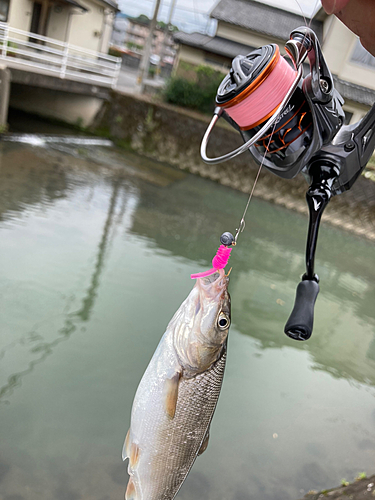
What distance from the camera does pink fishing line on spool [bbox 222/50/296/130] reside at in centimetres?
177

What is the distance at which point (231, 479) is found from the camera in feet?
11.7

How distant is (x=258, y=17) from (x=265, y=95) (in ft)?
67.2

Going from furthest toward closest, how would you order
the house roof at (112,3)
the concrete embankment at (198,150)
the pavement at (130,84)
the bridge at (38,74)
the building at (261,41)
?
the house roof at (112,3), the pavement at (130,84), the building at (261,41), the concrete embankment at (198,150), the bridge at (38,74)

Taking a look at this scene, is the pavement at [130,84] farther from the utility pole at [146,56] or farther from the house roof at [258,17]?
the house roof at [258,17]

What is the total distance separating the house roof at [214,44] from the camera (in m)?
18.7

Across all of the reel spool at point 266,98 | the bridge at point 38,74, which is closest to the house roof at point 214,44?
the bridge at point 38,74

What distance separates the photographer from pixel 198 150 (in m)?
14.7

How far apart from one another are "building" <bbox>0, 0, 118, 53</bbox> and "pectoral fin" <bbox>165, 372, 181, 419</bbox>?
1673cm

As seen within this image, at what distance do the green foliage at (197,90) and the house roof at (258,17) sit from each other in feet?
15.4

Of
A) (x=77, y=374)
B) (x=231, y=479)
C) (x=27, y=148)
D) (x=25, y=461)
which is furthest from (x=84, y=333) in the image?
(x=27, y=148)

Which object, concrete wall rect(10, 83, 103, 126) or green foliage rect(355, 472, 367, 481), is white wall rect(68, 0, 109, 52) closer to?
concrete wall rect(10, 83, 103, 126)

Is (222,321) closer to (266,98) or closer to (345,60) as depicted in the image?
(266,98)

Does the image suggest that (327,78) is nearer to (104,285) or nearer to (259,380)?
(259,380)

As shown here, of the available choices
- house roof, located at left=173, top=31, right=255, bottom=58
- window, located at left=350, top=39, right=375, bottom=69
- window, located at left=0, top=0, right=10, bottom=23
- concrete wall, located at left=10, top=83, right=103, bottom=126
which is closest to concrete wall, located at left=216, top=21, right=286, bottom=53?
house roof, located at left=173, top=31, right=255, bottom=58
